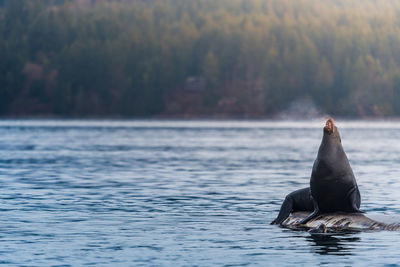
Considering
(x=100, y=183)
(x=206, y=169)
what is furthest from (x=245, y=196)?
(x=206, y=169)

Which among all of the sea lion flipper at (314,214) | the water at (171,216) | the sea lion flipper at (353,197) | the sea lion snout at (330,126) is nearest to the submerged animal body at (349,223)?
the sea lion flipper at (314,214)

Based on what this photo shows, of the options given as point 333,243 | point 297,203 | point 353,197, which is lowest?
point 333,243

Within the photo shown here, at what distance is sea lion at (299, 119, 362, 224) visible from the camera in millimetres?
24109

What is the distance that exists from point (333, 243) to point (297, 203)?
3626 mm

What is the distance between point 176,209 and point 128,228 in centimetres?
533

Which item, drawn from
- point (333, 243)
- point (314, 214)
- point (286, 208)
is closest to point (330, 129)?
point (314, 214)

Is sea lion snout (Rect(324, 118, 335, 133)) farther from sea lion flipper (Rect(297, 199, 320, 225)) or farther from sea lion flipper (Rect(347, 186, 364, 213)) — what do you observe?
sea lion flipper (Rect(297, 199, 320, 225))

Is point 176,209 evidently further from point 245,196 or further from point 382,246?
point 382,246

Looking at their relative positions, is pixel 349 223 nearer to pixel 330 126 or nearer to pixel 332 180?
pixel 332 180

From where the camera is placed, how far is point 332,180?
24125 mm

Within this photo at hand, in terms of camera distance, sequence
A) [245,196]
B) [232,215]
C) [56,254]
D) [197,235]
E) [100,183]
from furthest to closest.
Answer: [100,183] < [245,196] < [232,215] < [197,235] < [56,254]

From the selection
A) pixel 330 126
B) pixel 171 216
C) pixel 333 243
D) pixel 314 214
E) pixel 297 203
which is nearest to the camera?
pixel 333 243

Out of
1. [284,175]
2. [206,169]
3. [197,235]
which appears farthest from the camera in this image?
[206,169]

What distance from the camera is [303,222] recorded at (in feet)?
80.5
